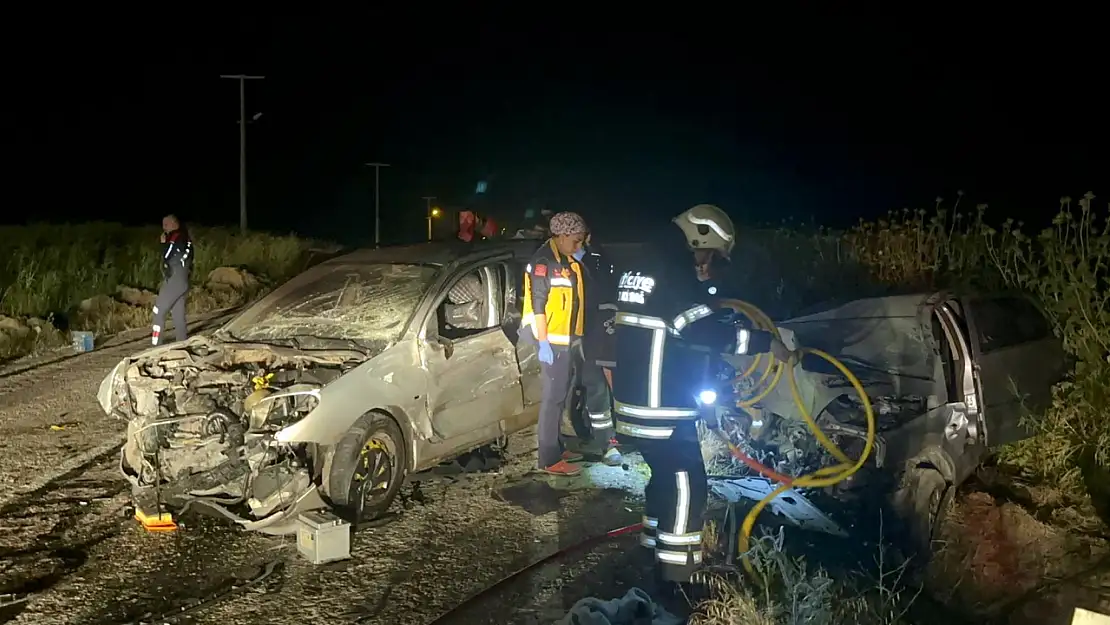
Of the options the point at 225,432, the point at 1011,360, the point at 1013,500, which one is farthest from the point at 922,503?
the point at 225,432

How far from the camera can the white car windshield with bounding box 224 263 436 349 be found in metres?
6.20

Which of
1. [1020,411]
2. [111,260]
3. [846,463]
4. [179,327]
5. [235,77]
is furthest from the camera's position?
[235,77]

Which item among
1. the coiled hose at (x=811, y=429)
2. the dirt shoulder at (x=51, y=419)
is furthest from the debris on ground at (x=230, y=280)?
the coiled hose at (x=811, y=429)

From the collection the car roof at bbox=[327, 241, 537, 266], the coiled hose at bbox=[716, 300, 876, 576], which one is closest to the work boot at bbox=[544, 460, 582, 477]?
the coiled hose at bbox=[716, 300, 876, 576]

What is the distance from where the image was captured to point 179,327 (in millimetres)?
10867

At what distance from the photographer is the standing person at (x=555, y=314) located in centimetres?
662

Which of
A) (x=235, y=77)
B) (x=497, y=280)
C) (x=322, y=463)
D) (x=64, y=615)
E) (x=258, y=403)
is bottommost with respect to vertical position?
(x=64, y=615)

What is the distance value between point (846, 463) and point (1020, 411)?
1.58m

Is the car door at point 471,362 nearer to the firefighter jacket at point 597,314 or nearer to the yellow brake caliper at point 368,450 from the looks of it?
the yellow brake caliper at point 368,450

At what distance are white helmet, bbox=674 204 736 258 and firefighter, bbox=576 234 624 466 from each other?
1.43 meters

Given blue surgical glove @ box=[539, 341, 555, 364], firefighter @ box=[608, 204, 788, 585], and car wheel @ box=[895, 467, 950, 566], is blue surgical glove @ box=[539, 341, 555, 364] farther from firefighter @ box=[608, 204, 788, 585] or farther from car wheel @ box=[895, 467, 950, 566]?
car wheel @ box=[895, 467, 950, 566]

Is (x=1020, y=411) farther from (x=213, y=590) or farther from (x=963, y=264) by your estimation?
A: (x=213, y=590)

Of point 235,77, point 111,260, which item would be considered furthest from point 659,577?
point 235,77

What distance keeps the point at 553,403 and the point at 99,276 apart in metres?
12.1
